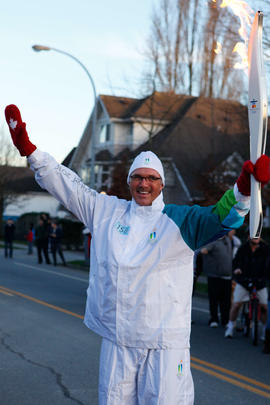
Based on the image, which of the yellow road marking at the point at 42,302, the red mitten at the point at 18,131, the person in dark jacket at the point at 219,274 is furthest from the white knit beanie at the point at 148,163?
the person in dark jacket at the point at 219,274

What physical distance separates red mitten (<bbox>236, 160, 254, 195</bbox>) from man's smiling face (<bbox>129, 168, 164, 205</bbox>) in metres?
0.67

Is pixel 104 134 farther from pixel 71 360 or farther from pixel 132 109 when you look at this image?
pixel 71 360

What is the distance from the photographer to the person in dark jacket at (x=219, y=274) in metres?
11.9

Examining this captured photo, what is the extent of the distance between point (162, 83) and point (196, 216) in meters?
22.7

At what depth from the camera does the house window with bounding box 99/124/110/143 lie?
4131cm

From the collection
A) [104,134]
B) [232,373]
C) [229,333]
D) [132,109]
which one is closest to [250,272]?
[229,333]

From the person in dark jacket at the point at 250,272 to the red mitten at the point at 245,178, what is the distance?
6968 millimetres

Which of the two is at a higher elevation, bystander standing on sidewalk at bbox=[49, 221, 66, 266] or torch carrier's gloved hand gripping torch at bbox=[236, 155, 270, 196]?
torch carrier's gloved hand gripping torch at bbox=[236, 155, 270, 196]

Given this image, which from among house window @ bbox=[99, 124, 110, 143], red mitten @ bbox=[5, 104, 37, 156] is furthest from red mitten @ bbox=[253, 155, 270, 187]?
house window @ bbox=[99, 124, 110, 143]

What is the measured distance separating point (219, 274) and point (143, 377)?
8.39 meters

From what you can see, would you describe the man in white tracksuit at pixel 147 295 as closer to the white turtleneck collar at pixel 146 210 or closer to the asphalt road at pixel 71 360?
the white turtleneck collar at pixel 146 210

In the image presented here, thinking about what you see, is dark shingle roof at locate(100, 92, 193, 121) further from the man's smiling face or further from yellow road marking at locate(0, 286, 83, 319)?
the man's smiling face

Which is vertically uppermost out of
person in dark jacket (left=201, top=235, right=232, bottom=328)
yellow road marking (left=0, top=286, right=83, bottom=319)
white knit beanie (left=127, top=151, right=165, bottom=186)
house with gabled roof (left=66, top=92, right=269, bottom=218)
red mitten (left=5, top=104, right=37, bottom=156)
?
house with gabled roof (left=66, top=92, right=269, bottom=218)

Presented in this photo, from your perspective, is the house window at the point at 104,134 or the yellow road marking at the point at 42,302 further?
the house window at the point at 104,134
